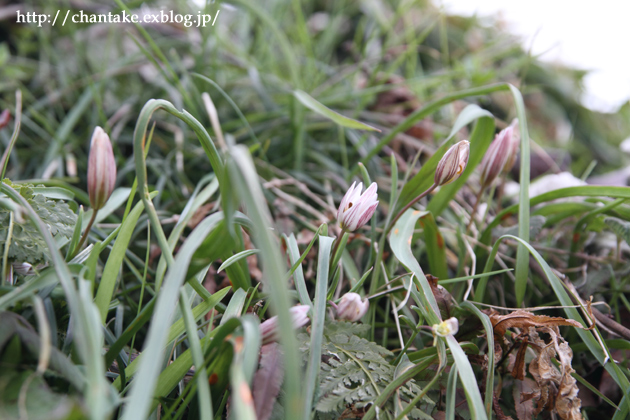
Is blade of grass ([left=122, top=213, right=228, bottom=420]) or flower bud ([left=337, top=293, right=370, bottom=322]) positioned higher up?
blade of grass ([left=122, top=213, right=228, bottom=420])

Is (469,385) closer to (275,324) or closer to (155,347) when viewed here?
(275,324)

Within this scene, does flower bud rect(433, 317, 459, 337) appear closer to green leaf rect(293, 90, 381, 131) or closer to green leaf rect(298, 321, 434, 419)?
green leaf rect(298, 321, 434, 419)

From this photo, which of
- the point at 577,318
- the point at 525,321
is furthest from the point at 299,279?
the point at 577,318

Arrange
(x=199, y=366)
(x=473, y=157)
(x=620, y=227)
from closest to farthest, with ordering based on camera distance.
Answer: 1. (x=199, y=366)
2. (x=620, y=227)
3. (x=473, y=157)

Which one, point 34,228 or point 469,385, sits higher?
point 34,228

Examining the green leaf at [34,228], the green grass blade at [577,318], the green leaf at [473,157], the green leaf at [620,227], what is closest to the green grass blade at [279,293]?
the green leaf at [34,228]

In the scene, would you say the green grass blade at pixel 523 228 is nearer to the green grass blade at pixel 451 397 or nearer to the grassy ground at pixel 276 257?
the grassy ground at pixel 276 257

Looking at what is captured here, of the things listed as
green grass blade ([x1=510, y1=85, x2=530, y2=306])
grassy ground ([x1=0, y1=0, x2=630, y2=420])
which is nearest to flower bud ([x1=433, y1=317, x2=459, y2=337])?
grassy ground ([x1=0, y1=0, x2=630, y2=420])

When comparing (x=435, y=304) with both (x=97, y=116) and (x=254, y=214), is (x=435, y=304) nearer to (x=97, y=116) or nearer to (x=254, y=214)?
(x=254, y=214)
